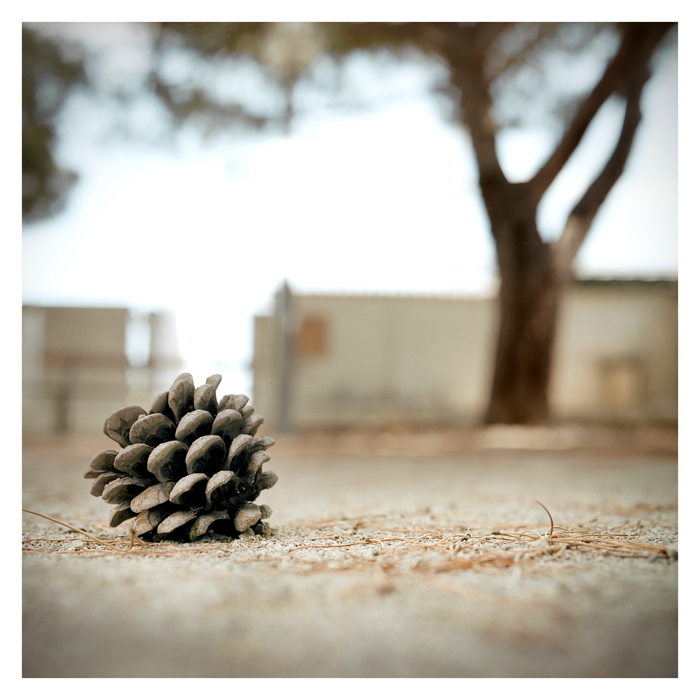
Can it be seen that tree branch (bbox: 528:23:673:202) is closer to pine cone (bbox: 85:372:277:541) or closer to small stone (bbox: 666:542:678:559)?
small stone (bbox: 666:542:678:559)

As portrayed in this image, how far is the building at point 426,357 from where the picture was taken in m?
1.32

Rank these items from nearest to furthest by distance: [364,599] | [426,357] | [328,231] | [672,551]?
[364,599] < [672,551] < [328,231] < [426,357]

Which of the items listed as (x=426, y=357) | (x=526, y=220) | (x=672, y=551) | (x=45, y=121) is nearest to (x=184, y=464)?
(x=672, y=551)

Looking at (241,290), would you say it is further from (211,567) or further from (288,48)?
(211,567)

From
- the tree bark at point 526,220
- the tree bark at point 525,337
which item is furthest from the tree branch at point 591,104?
the tree bark at point 525,337

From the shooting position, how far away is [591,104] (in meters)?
1.25

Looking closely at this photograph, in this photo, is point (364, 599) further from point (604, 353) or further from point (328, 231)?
point (604, 353)

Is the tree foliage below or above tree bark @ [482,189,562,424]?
above

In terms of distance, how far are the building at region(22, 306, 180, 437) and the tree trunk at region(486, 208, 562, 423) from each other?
30.4 inches

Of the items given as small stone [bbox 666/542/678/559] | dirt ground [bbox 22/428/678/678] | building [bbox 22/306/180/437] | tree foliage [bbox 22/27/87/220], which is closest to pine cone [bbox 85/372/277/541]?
dirt ground [bbox 22/428/678/678]

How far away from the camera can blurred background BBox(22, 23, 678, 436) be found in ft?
3.51

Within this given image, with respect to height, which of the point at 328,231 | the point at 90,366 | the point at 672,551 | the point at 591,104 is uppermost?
the point at 591,104

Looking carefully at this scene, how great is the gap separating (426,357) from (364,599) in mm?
1032

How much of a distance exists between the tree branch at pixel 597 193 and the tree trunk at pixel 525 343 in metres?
0.04
